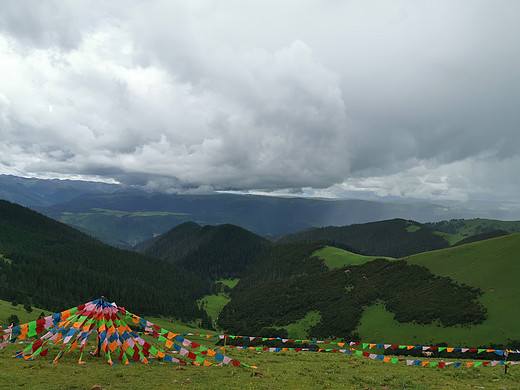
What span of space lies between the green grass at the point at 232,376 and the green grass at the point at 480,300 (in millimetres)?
57231

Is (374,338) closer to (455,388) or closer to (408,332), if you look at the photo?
(408,332)

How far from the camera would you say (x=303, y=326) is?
111m

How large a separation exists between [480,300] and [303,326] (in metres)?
61.7

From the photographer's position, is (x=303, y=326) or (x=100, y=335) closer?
(x=100, y=335)

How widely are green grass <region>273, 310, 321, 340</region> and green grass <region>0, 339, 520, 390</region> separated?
87046 millimetres

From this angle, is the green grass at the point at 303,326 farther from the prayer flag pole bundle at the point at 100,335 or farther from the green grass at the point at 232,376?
the prayer flag pole bundle at the point at 100,335

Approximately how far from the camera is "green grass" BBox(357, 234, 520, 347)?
70188 mm

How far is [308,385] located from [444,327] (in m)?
80.7

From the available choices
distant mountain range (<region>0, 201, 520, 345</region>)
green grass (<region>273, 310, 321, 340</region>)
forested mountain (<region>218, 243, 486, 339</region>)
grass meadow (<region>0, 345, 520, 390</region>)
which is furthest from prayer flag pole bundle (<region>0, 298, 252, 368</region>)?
green grass (<region>273, 310, 321, 340</region>)

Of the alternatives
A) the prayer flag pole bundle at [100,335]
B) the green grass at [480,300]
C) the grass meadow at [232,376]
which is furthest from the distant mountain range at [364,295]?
the prayer flag pole bundle at [100,335]

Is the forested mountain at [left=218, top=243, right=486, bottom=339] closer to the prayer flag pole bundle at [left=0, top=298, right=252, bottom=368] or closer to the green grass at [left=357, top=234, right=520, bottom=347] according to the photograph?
the green grass at [left=357, top=234, right=520, bottom=347]

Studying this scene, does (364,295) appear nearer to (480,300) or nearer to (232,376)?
(480,300)

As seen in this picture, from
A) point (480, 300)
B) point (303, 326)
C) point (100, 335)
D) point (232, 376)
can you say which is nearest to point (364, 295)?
point (303, 326)

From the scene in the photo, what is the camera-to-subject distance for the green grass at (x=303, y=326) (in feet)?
345
